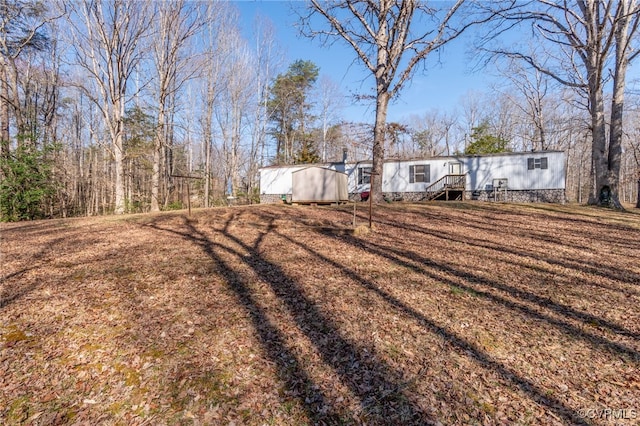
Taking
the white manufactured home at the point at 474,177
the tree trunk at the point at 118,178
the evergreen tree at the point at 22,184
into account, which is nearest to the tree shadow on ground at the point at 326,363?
the tree trunk at the point at 118,178

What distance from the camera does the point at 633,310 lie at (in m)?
3.08

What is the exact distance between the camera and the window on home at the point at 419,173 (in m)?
18.9

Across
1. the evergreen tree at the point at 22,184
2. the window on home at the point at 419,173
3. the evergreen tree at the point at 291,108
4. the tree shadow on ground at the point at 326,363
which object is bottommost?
the tree shadow on ground at the point at 326,363

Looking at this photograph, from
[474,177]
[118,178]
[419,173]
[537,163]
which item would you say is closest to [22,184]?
[118,178]

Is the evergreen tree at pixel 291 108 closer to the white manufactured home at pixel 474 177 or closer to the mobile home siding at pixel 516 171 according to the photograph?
the white manufactured home at pixel 474 177

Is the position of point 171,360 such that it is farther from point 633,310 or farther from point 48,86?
point 48,86

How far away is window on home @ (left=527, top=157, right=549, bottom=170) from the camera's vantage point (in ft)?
57.0

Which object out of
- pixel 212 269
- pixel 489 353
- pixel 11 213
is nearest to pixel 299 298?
pixel 212 269

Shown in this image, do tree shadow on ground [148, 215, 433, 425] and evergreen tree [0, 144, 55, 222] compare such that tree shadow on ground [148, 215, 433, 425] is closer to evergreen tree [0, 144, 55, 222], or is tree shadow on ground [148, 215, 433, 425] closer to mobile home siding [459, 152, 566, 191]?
evergreen tree [0, 144, 55, 222]

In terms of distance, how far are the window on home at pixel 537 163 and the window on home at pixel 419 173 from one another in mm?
5694

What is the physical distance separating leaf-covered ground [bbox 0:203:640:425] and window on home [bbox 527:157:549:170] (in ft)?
47.6

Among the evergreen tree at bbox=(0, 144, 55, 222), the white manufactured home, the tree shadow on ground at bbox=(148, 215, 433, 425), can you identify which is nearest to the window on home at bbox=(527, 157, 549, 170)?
the white manufactured home

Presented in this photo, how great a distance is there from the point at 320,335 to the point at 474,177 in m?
18.6

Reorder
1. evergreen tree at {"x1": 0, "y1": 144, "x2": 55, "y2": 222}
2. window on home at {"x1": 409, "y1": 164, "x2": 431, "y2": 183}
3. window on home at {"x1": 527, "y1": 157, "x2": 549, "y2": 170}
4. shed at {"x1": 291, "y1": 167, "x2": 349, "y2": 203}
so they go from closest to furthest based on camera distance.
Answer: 1. evergreen tree at {"x1": 0, "y1": 144, "x2": 55, "y2": 222}
2. shed at {"x1": 291, "y1": 167, "x2": 349, "y2": 203}
3. window on home at {"x1": 527, "y1": 157, "x2": 549, "y2": 170}
4. window on home at {"x1": 409, "y1": 164, "x2": 431, "y2": 183}
